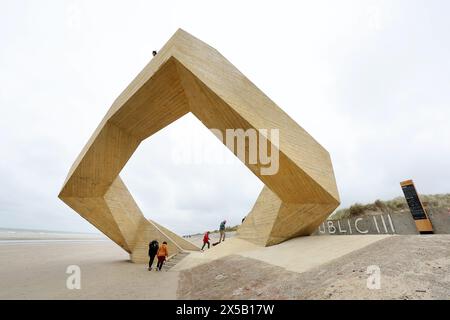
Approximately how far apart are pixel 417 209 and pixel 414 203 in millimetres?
308

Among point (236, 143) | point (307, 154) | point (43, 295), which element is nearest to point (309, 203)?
point (307, 154)

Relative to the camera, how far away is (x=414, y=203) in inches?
440

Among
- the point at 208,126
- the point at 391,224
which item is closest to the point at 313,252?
the point at 208,126

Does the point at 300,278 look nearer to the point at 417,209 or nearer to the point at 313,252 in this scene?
the point at 313,252

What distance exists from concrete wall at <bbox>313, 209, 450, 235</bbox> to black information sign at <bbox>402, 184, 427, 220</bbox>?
1.54 ft

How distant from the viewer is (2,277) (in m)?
7.86

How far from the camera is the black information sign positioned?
10.9 metres

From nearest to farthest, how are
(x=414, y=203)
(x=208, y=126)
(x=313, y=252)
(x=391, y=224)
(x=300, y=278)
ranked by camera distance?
(x=300, y=278) < (x=313, y=252) < (x=208, y=126) < (x=414, y=203) < (x=391, y=224)

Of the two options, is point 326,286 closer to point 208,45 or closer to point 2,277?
point 208,45

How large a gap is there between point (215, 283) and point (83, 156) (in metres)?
7.32

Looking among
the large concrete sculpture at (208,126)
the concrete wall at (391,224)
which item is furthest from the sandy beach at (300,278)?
the concrete wall at (391,224)

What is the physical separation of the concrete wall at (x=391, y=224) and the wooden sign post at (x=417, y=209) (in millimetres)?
340

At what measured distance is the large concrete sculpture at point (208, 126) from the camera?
708cm

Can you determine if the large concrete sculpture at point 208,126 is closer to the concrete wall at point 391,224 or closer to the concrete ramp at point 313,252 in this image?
the concrete ramp at point 313,252
